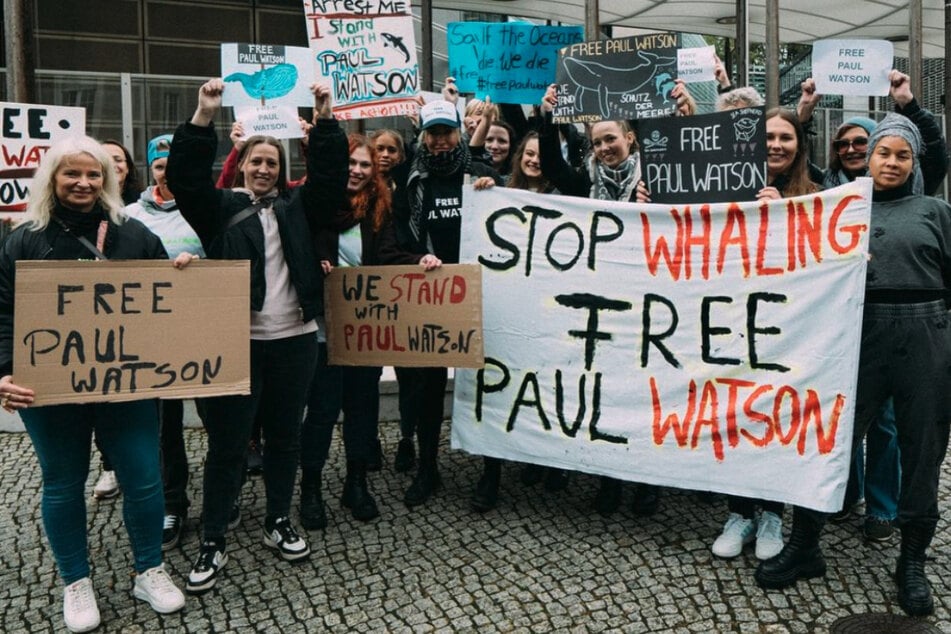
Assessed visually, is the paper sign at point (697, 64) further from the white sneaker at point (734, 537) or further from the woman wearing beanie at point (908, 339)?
the white sneaker at point (734, 537)

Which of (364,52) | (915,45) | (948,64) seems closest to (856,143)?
(364,52)

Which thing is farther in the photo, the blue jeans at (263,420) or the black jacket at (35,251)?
the blue jeans at (263,420)

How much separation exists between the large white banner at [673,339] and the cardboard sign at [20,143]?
2842 mm

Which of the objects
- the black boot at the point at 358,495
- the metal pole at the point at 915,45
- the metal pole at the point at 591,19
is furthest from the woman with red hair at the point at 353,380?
the metal pole at the point at 915,45

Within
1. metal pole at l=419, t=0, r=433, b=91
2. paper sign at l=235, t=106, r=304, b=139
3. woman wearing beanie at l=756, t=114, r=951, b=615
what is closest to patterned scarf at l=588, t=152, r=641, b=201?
woman wearing beanie at l=756, t=114, r=951, b=615

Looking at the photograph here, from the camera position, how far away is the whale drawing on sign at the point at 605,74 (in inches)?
175

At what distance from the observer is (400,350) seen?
4270 millimetres

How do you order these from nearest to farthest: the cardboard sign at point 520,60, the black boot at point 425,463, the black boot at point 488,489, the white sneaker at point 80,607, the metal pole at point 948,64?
the white sneaker at point 80,607 < the black boot at point 488,489 < the black boot at point 425,463 < the cardboard sign at point 520,60 < the metal pole at point 948,64

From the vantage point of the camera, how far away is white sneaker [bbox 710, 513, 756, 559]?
380cm

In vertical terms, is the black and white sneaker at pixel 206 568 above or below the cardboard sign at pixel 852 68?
below

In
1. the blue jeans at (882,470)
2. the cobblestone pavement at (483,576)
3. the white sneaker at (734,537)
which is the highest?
the blue jeans at (882,470)

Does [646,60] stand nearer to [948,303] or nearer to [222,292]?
[948,303]

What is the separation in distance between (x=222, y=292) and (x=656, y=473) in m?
2.01

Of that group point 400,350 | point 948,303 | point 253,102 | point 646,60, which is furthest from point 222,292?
point 948,303
